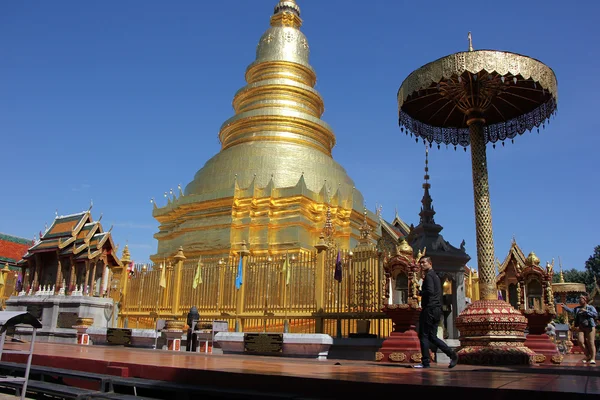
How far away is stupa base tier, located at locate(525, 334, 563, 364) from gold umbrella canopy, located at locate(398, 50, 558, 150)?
15.8ft

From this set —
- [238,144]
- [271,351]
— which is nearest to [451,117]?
[271,351]

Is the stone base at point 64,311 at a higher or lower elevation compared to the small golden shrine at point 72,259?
lower

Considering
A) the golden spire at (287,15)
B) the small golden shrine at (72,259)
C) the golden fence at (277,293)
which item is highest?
the golden spire at (287,15)

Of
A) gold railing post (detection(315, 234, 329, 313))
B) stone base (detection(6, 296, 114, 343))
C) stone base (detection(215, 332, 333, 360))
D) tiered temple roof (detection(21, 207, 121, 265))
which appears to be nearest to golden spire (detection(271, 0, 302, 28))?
tiered temple roof (detection(21, 207, 121, 265))

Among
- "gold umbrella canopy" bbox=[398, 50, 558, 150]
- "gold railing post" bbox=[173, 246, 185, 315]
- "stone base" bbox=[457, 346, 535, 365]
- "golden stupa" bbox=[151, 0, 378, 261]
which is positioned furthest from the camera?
"golden stupa" bbox=[151, 0, 378, 261]

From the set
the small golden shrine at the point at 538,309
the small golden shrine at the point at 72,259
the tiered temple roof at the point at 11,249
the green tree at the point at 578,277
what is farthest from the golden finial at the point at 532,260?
the green tree at the point at 578,277

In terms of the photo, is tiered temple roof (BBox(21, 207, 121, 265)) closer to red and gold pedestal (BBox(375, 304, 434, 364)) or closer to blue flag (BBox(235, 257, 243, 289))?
blue flag (BBox(235, 257, 243, 289))

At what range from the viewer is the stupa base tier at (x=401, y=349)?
9.45 meters

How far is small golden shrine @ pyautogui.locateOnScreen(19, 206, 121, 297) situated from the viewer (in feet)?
70.4

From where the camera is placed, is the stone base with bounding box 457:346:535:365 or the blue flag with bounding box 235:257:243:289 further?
the blue flag with bounding box 235:257:243:289

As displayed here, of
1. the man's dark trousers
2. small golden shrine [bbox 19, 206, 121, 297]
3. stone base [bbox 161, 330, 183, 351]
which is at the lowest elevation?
stone base [bbox 161, 330, 183, 351]

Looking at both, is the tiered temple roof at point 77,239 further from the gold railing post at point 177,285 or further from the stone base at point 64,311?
the gold railing post at point 177,285

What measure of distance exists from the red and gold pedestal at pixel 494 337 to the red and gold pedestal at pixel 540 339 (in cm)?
176

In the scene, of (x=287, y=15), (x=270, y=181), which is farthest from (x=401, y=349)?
(x=287, y=15)
